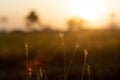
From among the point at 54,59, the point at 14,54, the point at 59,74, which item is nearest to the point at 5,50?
the point at 14,54

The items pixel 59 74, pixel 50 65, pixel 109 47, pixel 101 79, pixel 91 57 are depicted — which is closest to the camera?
pixel 101 79

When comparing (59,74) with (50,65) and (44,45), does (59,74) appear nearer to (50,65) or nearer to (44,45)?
(50,65)

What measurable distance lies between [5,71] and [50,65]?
2.52 m

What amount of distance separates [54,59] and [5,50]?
140 inches

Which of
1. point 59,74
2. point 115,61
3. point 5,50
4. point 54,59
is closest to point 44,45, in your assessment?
point 5,50

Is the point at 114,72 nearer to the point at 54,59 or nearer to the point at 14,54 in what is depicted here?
the point at 54,59

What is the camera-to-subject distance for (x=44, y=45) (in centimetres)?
2722

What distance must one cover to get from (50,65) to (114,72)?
3990mm

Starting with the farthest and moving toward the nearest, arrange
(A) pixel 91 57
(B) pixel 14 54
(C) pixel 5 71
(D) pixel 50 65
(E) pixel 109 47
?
(E) pixel 109 47 → (B) pixel 14 54 → (A) pixel 91 57 → (D) pixel 50 65 → (C) pixel 5 71

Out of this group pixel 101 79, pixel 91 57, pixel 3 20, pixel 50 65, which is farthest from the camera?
pixel 3 20

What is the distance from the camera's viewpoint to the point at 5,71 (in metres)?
18.0

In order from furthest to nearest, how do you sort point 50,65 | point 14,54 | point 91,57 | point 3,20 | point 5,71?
point 3,20 → point 14,54 → point 91,57 → point 50,65 → point 5,71

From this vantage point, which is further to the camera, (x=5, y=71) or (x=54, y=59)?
(x=54, y=59)

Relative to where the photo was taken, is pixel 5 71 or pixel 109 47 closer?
pixel 5 71
